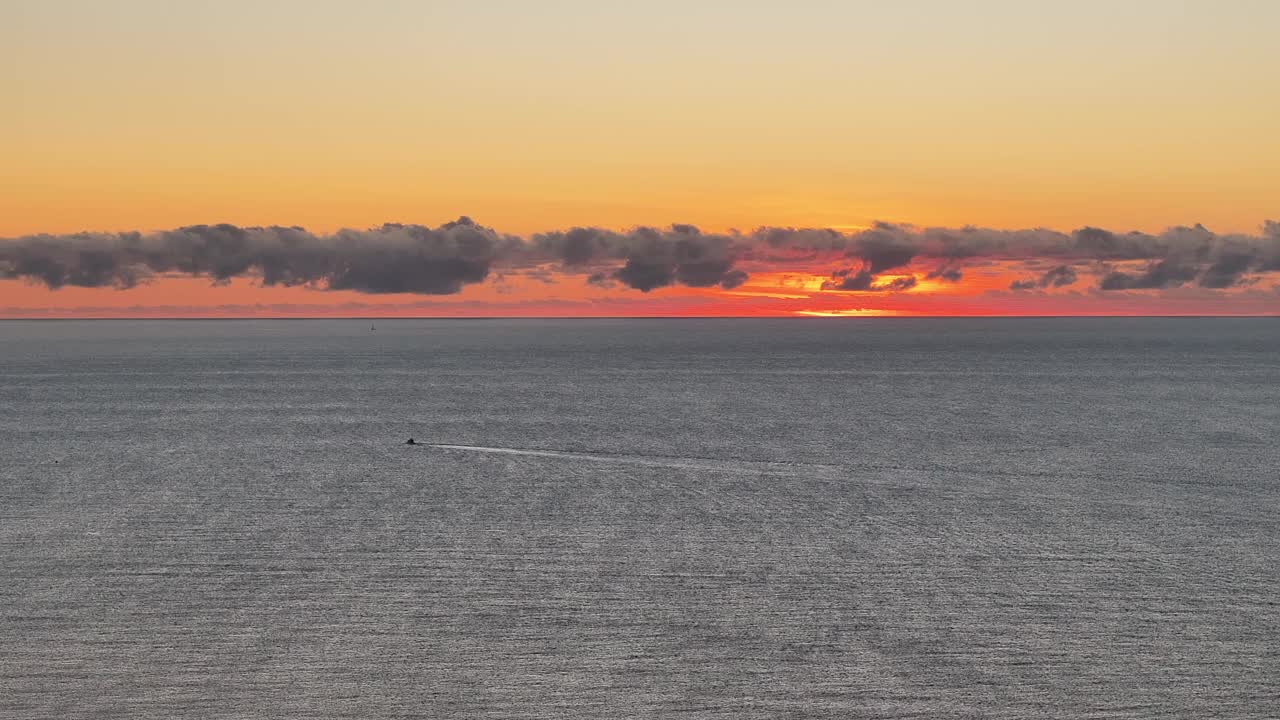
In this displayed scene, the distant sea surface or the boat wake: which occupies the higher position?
the distant sea surface

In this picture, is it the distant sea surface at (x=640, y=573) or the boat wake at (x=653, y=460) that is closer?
the distant sea surface at (x=640, y=573)

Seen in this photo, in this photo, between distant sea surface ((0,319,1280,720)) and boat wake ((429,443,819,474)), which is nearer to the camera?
distant sea surface ((0,319,1280,720))

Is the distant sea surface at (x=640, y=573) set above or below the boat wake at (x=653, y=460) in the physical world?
above

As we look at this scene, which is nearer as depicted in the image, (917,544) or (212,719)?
(212,719)

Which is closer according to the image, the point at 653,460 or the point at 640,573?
the point at 640,573

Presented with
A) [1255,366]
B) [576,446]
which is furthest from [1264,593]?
[1255,366]

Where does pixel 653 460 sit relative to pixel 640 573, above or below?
below

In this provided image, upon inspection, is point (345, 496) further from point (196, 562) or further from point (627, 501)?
point (196, 562)

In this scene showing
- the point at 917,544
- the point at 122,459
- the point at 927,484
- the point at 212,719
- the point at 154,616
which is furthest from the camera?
the point at 122,459
